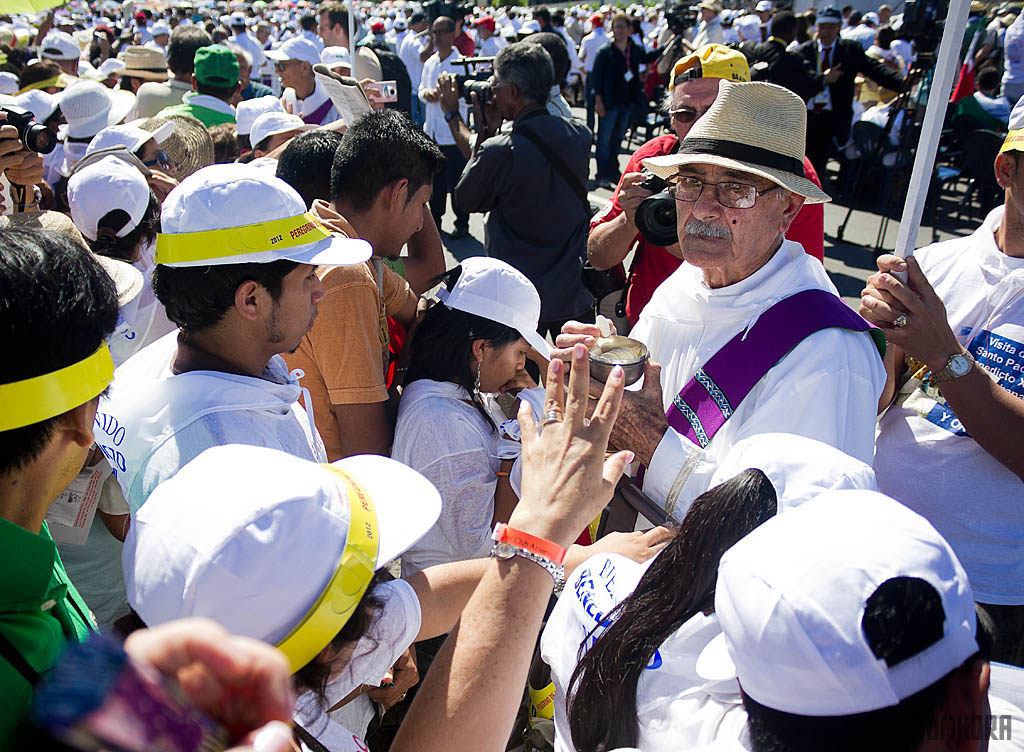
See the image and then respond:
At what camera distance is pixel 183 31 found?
6098mm

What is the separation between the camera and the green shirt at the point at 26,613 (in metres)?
0.94

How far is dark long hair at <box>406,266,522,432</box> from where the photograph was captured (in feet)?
7.84

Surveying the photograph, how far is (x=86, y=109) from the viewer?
15.4ft

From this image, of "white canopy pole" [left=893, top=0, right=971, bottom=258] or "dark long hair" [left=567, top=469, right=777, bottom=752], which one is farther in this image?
"white canopy pole" [left=893, top=0, right=971, bottom=258]

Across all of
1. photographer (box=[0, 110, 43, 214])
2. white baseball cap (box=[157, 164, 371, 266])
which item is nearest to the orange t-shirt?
white baseball cap (box=[157, 164, 371, 266])

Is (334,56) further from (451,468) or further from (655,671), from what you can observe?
Result: (655,671)

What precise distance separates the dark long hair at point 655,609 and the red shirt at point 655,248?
6.25ft

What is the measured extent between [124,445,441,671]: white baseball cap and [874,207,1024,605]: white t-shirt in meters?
1.64

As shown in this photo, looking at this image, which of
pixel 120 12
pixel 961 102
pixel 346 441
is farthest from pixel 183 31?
pixel 120 12

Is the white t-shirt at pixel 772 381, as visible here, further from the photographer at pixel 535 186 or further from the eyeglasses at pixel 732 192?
the photographer at pixel 535 186

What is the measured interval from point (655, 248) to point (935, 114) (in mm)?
1403

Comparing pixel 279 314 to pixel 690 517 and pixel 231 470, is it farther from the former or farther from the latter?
pixel 690 517

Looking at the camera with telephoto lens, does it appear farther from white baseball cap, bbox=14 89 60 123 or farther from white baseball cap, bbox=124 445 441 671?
white baseball cap, bbox=14 89 60 123

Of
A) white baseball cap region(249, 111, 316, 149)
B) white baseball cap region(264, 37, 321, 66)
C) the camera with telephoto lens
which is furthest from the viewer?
white baseball cap region(264, 37, 321, 66)
